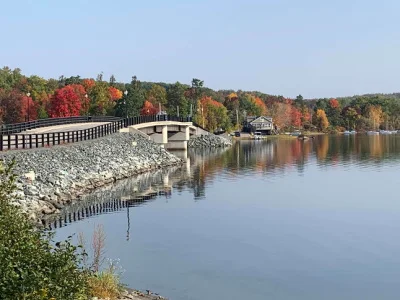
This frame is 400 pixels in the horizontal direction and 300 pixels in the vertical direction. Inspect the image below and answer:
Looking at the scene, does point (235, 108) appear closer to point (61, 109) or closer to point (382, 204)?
Result: point (61, 109)

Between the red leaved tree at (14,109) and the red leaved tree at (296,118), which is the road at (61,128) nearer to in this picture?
the red leaved tree at (14,109)

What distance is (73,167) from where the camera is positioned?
142 feet

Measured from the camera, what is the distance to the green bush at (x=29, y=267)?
29.9 feet

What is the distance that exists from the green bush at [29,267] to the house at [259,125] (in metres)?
147

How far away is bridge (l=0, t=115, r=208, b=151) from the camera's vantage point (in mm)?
47231

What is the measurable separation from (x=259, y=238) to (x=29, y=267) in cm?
1768

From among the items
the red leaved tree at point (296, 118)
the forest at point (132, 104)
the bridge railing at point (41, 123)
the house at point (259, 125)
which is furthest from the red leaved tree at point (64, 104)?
the red leaved tree at point (296, 118)

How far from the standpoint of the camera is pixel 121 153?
57.0 metres

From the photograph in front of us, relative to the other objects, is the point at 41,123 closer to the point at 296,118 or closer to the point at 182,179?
the point at 182,179

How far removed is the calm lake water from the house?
108584 millimetres

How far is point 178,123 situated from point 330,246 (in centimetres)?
6679

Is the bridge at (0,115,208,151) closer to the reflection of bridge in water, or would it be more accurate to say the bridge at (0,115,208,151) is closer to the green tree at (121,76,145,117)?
the reflection of bridge in water

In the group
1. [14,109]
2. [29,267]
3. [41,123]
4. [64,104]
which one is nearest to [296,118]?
[64,104]

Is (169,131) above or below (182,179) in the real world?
above
